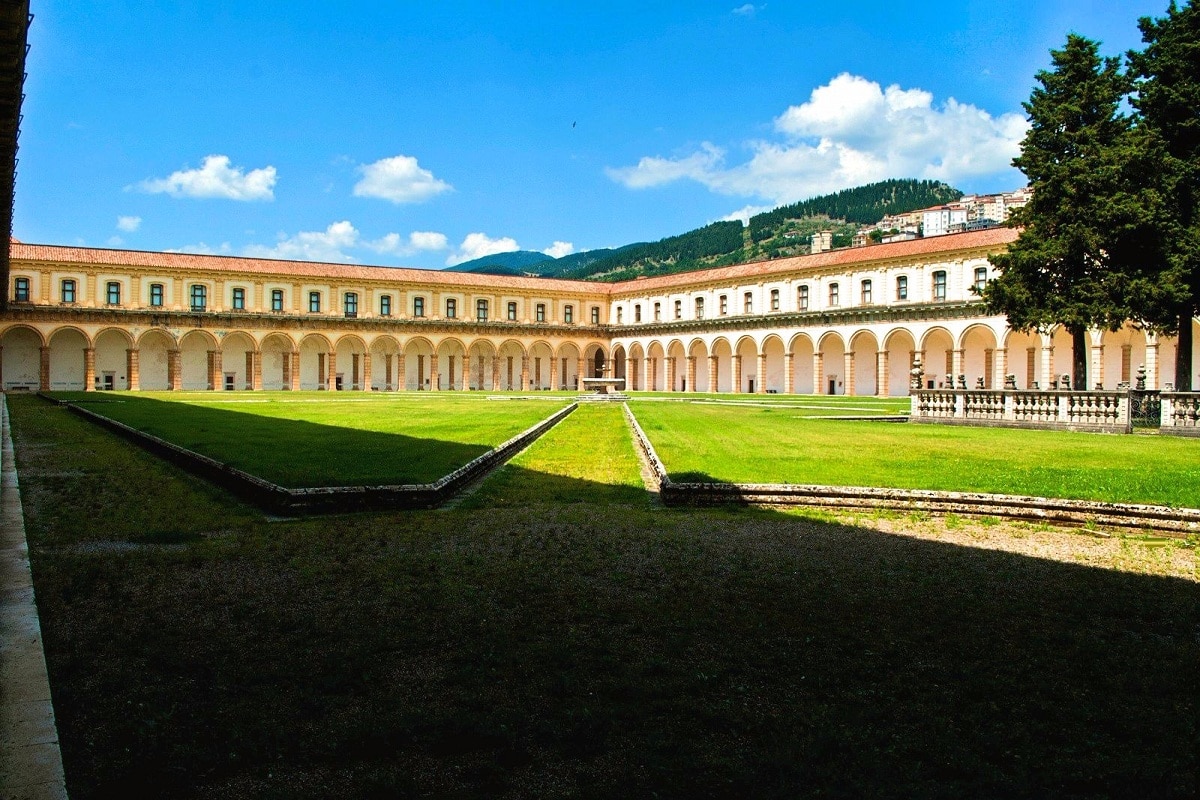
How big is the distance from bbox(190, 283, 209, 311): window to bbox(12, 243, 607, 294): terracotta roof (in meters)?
1.44

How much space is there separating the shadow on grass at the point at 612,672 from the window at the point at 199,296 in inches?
2238

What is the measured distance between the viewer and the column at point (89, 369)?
5453 cm

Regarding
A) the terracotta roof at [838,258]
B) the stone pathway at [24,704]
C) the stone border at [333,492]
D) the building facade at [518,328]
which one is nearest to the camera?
the stone pathway at [24,704]

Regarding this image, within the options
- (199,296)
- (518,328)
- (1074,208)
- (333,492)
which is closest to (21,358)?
(199,296)

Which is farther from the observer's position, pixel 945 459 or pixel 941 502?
pixel 945 459

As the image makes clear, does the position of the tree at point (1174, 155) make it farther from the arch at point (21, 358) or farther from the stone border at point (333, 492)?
the arch at point (21, 358)

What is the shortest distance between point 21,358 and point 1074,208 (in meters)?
61.5

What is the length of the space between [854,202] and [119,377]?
14114 cm

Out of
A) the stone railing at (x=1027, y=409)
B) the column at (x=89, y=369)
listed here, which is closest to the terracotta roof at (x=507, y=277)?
the column at (x=89, y=369)

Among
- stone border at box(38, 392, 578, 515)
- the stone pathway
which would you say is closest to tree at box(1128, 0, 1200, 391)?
stone border at box(38, 392, 578, 515)

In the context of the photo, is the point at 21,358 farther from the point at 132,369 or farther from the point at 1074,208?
the point at 1074,208

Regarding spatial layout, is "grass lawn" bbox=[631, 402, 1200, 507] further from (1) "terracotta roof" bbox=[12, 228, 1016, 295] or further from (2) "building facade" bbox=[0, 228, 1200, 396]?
(1) "terracotta roof" bbox=[12, 228, 1016, 295]

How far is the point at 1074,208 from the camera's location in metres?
24.2

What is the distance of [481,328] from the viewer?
65.6 metres
